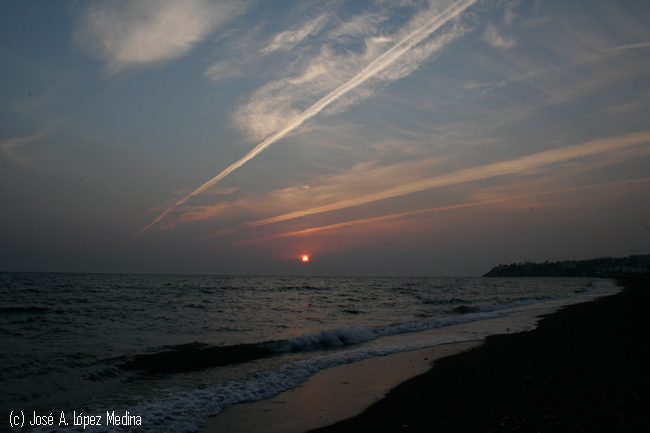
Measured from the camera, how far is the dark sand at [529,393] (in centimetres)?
553

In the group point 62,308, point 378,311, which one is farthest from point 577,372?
point 62,308

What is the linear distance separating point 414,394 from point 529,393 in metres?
2.28

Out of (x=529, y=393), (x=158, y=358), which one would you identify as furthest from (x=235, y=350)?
(x=529, y=393)

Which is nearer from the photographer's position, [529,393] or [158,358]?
[529,393]

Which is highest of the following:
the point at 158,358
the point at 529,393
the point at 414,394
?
the point at 158,358

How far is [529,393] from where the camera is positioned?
23.2 ft

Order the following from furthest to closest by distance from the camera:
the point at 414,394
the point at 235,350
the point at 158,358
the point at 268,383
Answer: the point at 235,350, the point at 158,358, the point at 268,383, the point at 414,394

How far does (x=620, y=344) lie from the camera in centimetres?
1118

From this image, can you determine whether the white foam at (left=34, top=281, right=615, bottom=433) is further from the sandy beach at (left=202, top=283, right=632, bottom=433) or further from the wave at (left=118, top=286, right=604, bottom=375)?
the sandy beach at (left=202, top=283, right=632, bottom=433)

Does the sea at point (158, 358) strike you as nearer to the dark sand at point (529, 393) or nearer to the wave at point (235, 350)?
the wave at point (235, 350)

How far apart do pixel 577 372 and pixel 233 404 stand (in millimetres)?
7849

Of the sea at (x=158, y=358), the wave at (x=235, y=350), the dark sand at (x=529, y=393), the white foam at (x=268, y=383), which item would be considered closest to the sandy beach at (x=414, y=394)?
the dark sand at (x=529, y=393)

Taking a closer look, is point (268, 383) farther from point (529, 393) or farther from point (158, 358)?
point (529, 393)

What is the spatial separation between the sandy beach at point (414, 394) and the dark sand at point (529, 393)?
0.02m
